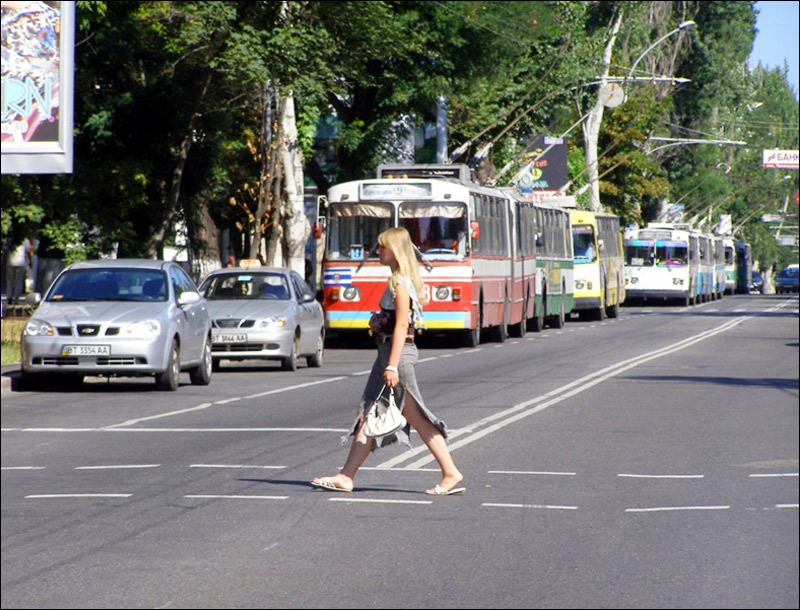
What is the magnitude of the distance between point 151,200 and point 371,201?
26527 mm

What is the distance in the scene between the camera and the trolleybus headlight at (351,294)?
19.6 ft

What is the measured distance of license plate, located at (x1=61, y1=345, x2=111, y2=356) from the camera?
1827 cm

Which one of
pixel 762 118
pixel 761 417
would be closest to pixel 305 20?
pixel 761 417

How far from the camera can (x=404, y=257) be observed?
453 centimetres

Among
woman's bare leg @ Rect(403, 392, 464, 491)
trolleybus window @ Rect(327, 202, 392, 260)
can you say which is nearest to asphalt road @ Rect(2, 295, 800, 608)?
trolleybus window @ Rect(327, 202, 392, 260)

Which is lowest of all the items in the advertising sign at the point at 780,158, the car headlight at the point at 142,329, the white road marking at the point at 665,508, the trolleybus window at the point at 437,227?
the white road marking at the point at 665,508

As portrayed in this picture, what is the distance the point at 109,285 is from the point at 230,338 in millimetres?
3343

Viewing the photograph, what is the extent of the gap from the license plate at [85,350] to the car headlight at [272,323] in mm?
2384

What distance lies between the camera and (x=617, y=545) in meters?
7.65

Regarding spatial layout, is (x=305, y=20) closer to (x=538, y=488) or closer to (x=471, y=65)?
(x=471, y=65)

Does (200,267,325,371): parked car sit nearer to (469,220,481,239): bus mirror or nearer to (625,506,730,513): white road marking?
(625,506,730,513): white road marking

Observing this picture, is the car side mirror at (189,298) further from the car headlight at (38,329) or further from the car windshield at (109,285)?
the car headlight at (38,329)

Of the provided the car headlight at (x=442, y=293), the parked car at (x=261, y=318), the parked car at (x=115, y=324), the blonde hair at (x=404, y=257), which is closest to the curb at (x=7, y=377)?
the parked car at (x=115, y=324)

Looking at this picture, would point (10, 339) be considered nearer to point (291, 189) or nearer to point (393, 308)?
point (291, 189)
